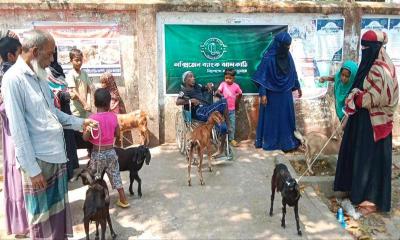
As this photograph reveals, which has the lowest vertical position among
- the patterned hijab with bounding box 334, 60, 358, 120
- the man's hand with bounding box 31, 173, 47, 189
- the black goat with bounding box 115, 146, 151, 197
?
the black goat with bounding box 115, 146, 151, 197

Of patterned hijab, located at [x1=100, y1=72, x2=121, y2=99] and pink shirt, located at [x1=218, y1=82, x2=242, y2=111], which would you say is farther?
pink shirt, located at [x1=218, y1=82, x2=242, y2=111]

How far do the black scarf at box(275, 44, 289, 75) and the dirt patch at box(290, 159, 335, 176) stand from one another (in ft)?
5.36

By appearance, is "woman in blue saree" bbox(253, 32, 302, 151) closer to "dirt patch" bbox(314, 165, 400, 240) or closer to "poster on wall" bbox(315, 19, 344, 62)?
"poster on wall" bbox(315, 19, 344, 62)

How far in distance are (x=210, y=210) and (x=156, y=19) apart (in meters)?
3.72

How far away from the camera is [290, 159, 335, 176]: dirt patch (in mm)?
6602

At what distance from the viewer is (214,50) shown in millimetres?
7789

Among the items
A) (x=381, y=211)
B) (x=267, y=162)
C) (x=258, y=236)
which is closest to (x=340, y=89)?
(x=267, y=162)

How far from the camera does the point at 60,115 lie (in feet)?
13.0

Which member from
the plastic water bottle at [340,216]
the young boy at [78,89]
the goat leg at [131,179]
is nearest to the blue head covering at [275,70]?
the plastic water bottle at [340,216]

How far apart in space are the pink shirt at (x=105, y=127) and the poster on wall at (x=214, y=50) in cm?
303

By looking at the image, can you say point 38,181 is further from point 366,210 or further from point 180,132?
point 366,210

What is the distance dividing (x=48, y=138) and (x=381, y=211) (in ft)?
14.0

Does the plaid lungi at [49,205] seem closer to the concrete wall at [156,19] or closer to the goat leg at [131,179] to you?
the goat leg at [131,179]

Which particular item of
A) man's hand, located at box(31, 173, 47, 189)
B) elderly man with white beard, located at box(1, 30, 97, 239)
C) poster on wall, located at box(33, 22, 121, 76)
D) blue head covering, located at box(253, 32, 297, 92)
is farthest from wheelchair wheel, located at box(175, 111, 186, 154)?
man's hand, located at box(31, 173, 47, 189)
